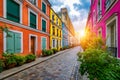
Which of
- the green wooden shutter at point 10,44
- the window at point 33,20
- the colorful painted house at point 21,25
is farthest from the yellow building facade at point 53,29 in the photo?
the green wooden shutter at point 10,44

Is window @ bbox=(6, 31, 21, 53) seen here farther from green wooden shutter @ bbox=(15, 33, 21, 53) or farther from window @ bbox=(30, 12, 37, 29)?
window @ bbox=(30, 12, 37, 29)

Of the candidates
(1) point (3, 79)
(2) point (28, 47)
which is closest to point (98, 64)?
(1) point (3, 79)

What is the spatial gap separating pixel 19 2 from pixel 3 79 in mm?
7470

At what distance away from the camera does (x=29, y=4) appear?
572 inches

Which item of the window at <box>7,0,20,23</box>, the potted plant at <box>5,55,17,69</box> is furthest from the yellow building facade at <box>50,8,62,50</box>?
the potted plant at <box>5,55,17,69</box>

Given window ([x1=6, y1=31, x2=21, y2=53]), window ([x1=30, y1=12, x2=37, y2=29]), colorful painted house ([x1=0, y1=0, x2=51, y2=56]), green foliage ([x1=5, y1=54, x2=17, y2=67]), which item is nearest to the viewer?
green foliage ([x1=5, y1=54, x2=17, y2=67])

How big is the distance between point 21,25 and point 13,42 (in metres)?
2.03

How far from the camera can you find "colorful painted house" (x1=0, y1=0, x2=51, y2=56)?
33.3 ft

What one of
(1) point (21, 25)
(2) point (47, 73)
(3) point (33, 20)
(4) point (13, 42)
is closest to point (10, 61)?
(4) point (13, 42)

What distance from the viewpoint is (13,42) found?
11227 mm

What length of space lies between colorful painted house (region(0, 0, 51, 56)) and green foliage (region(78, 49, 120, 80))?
22.0ft

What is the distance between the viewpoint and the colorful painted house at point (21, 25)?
1016 cm

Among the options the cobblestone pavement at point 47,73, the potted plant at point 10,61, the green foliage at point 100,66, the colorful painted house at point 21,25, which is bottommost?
the cobblestone pavement at point 47,73

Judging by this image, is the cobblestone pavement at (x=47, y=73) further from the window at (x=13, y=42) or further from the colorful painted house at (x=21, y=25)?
the colorful painted house at (x=21, y=25)
